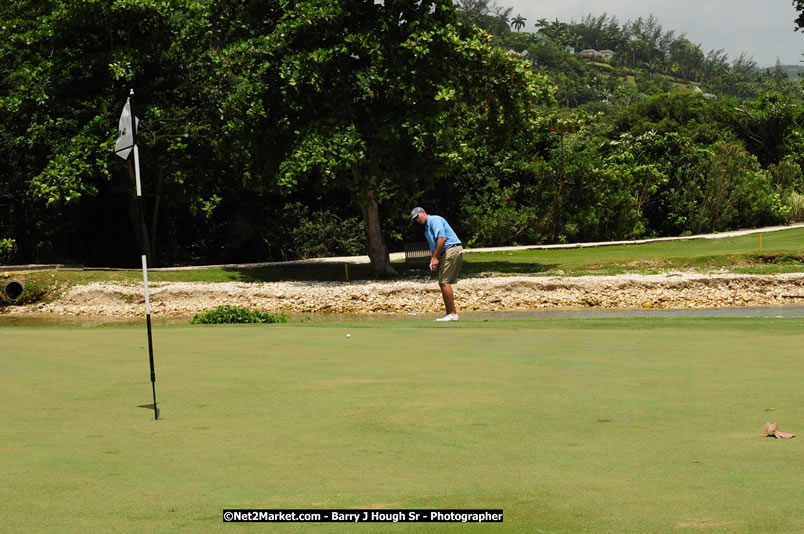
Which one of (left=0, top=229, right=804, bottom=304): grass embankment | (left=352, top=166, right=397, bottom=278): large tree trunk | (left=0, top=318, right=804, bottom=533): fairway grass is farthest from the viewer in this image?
(left=352, top=166, right=397, bottom=278): large tree trunk

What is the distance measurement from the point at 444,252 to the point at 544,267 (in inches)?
545

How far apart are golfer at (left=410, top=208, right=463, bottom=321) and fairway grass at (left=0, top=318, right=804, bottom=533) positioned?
5.38 meters

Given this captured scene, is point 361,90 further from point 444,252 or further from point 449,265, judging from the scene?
point 449,265

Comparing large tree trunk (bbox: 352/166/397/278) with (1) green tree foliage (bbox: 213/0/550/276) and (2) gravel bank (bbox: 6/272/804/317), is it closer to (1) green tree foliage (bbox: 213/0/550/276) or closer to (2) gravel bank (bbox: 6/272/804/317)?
Answer: (1) green tree foliage (bbox: 213/0/550/276)

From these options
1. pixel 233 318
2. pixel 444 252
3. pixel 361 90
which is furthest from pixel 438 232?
pixel 361 90

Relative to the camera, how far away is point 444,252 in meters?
17.9

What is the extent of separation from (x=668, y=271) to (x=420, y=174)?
8.59 m

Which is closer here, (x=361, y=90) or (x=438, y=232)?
(x=438, y=232)

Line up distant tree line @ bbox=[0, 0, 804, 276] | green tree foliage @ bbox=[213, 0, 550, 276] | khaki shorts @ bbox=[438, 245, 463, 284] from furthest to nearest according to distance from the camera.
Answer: distant tree line @ bbox=[0, 0, 804, 276]
green tree foliage @ bbox=[213, 0, 550, 276]
khaki shorts @ bbox=[438, 245, 463, 284]

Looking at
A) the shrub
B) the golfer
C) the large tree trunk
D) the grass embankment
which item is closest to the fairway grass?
the golfer

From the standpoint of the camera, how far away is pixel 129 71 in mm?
32312

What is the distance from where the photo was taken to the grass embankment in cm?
2966

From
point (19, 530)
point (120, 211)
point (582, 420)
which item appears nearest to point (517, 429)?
point (582, 420)

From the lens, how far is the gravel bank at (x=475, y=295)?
26.5m
